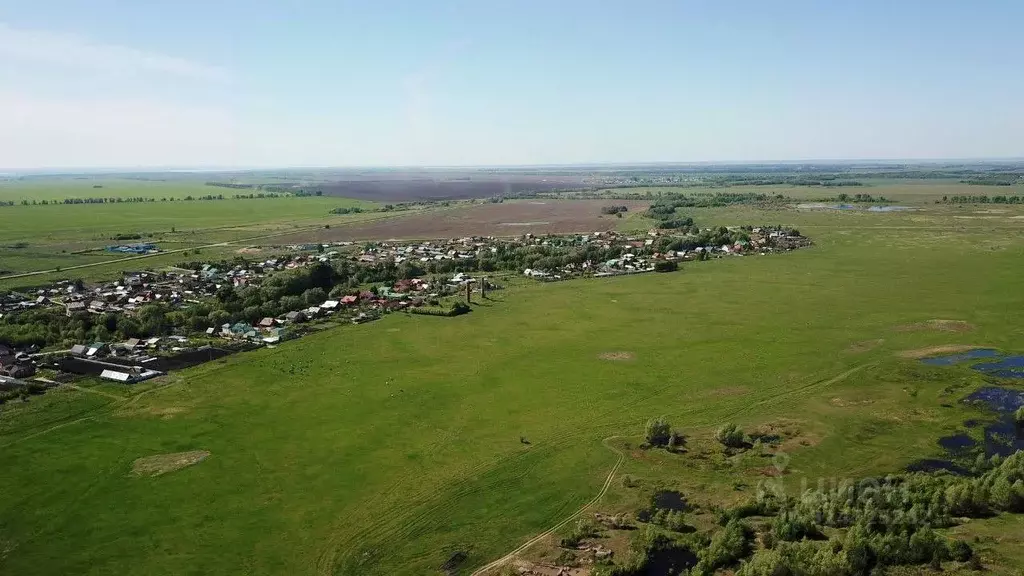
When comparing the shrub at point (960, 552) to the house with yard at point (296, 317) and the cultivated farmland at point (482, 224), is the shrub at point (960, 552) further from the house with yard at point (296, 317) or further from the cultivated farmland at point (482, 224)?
the cultivated farmland at point (482, 224)

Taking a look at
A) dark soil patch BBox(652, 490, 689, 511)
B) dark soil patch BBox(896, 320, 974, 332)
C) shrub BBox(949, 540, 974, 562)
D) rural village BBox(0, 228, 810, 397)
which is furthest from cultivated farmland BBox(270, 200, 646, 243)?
shrub BBox(949, 540, 974, 562)

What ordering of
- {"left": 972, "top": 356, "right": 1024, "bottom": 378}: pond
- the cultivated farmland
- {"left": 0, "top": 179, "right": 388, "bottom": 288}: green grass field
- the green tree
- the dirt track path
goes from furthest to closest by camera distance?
the cultivated farmland → {"left": 0, "top": 179, "right": 388, "bottom": 288}: green grass field → {"left": 972, "top": 356, "right": 1024, "bottom": 378}: pond → the green tree → the dirt track path

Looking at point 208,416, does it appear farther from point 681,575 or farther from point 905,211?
point 905,211

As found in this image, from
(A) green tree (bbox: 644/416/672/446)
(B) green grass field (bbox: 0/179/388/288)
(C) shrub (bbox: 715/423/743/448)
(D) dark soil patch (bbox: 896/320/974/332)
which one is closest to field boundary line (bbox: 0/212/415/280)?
(B) green grass field (bbox: 0/179/388/288)

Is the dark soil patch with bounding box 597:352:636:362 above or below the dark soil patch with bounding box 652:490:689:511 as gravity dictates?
above

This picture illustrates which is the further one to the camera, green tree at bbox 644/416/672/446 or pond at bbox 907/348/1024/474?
green tree at bbox 644/416/672/446

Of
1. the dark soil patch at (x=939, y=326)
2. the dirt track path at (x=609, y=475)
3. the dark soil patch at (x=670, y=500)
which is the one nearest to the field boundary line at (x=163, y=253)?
the dirt track path at (x=609, y=475)

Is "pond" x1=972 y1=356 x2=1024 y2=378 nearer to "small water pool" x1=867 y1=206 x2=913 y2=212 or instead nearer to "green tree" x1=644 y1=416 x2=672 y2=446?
"green tree" x1=644 y1=416 x2=672 y2=446

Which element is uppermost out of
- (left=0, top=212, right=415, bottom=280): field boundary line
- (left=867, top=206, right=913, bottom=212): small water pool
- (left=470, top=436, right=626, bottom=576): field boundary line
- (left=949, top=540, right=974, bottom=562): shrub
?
(left=867, top=206, right=913, bottom=212): small water pool

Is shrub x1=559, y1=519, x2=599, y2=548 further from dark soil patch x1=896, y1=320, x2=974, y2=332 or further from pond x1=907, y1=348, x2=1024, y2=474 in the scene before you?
dark soil patch x1=896, y1=320, x2=974, y2=332

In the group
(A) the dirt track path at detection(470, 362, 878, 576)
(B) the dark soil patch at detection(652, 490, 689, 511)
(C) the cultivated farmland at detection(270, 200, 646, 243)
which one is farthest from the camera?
(C) the cultivated farmland at detection(270, 200, 646, 243)
